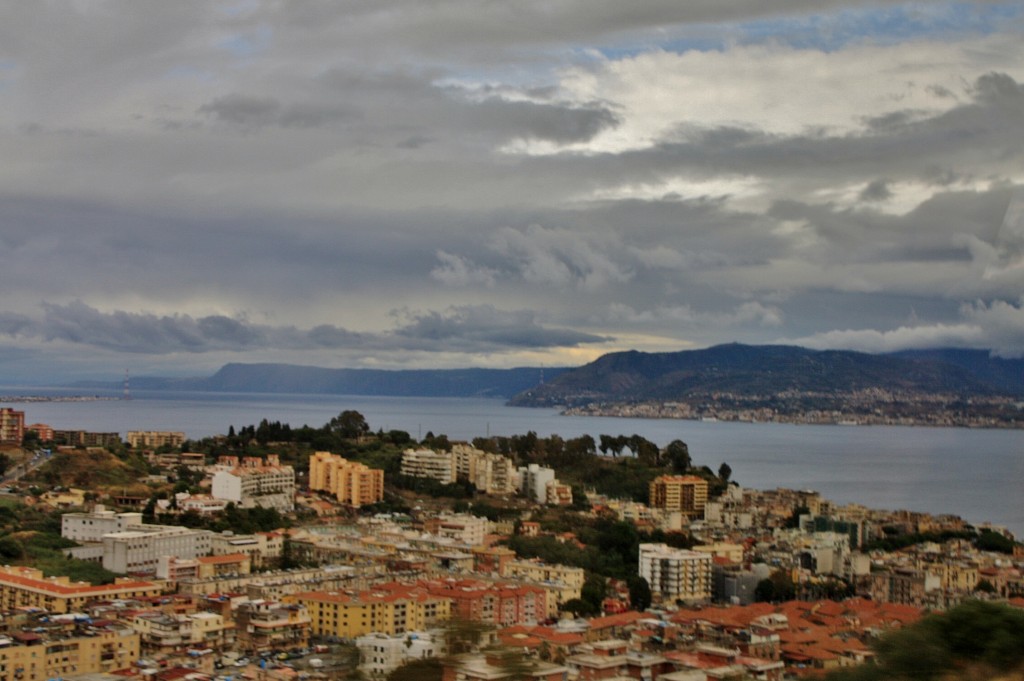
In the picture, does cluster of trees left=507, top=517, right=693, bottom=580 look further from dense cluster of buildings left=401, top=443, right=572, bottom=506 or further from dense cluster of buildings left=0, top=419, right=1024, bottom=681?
dense cluster of buildings left=401, top=443, right=572, bottom=506

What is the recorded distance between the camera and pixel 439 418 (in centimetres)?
7019

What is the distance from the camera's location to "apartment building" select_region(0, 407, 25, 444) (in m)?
25.8

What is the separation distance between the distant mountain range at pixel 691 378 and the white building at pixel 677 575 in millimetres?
33101

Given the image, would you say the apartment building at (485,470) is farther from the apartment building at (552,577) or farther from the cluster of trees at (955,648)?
the cluster of trees at (955,648)

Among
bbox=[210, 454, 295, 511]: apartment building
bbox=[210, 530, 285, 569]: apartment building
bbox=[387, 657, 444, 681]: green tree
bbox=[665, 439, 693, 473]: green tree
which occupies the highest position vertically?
bbox=[387, 657, 444, 681]: green tree

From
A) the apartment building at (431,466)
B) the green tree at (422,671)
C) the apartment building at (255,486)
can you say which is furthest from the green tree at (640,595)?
the green tree at (422,671)

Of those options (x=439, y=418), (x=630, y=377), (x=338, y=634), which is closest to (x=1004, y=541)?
(x=338, y=634)

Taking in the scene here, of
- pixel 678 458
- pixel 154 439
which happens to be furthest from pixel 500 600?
pixel 154 439

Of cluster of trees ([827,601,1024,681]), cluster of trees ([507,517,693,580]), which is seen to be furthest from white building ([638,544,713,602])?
cluster of trees ([827,601,1024,681])

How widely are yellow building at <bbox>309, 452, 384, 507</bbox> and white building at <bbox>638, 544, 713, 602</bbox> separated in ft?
24.0

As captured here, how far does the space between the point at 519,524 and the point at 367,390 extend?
112 m

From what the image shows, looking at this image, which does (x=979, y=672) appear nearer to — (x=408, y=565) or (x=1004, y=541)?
(x=408, y=565)

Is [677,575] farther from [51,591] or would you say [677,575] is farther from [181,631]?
[51,591]

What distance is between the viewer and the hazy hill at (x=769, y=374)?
60250 mm
